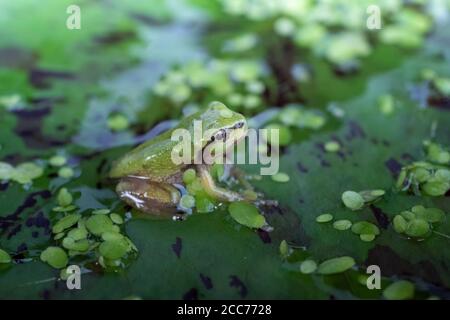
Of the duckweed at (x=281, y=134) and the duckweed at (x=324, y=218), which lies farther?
the duckweed at (x=281, y=134)

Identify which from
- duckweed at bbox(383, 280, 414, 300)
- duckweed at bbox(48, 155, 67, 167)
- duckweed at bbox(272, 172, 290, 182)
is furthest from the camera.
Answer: duckweed at bbox(48, 155, 67, 167)

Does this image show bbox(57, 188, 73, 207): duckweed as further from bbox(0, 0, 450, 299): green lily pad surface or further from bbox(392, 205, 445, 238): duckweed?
bbox(392, 205, 445, 238): duckweed

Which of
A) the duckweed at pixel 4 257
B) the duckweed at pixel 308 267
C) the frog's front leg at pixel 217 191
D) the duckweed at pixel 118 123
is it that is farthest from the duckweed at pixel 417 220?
the duckweed at pixel 4 257

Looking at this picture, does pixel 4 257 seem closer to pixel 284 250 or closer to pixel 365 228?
pixel 284 250

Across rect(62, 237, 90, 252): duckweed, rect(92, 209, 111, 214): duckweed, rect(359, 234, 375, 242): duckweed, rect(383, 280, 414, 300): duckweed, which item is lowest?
rect(383, 280, 414, 300): duckweed

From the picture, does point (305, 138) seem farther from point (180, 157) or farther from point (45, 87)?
point (45, 87)

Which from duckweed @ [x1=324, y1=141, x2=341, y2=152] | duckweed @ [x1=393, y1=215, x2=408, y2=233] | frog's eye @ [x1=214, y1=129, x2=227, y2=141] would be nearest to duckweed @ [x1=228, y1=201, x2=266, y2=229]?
frog's eye @ [x1=214, y1=129, x2=227, y2=141]

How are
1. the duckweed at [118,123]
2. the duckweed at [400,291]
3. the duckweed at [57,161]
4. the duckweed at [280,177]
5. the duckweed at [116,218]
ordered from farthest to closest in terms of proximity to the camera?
the duckweed at [118,123] → the duckweed at [57,161] → the duckweed at [280,177] → the duckweed at [116,218] → the duckweed at [400,291]

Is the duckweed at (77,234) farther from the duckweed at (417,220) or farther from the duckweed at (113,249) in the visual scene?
the duckweed at (417,220)
